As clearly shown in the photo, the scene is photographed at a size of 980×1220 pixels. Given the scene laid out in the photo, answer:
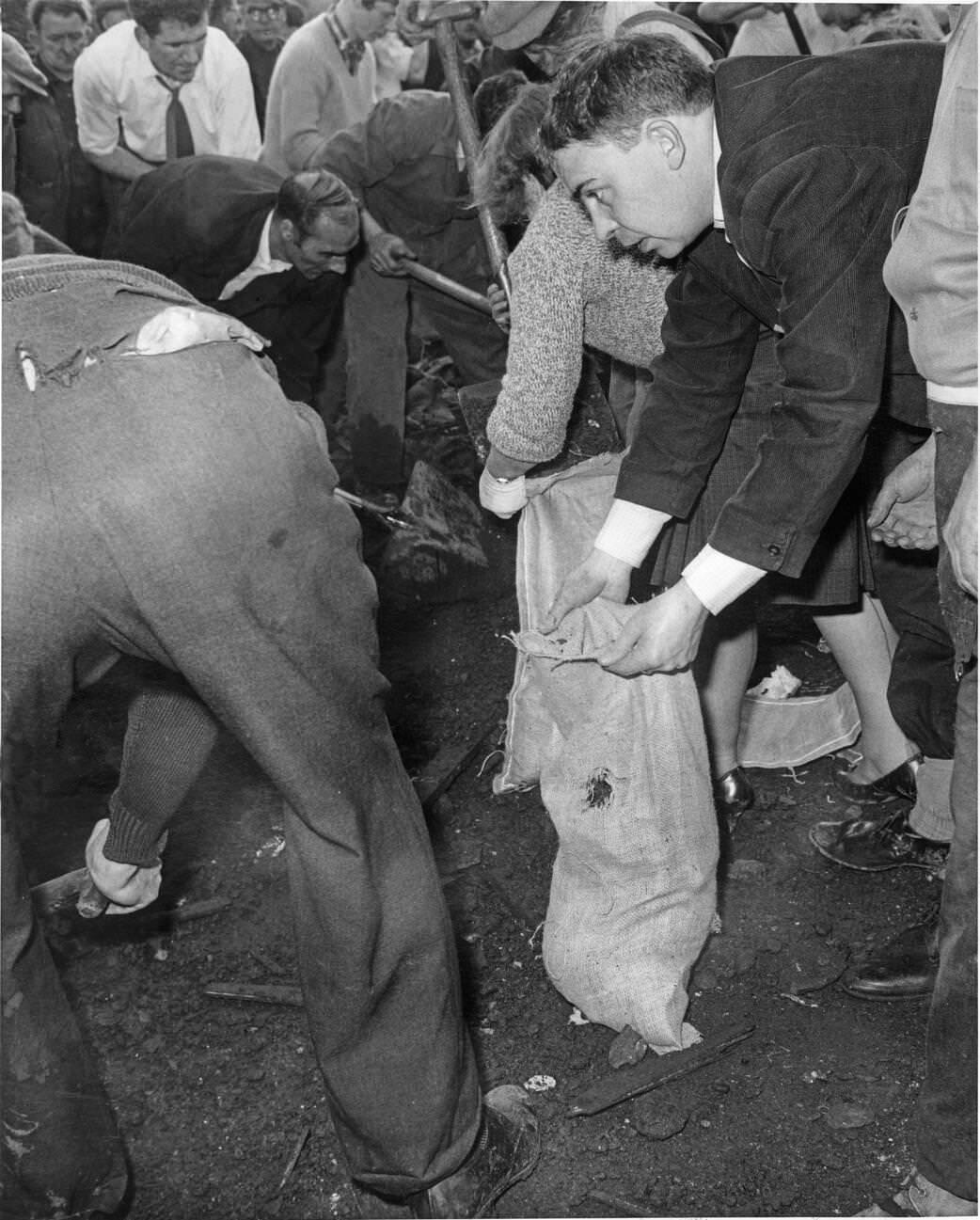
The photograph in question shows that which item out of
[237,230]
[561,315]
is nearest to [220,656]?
[561,315]

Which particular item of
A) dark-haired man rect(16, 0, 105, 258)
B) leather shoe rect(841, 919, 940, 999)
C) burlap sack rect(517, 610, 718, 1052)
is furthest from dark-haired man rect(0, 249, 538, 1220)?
dark-haired man rect(16, 0, 105, 258)

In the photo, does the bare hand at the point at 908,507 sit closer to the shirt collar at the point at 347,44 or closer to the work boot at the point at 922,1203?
the work boot at the point at 922,1203

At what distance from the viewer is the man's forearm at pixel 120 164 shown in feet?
18.1

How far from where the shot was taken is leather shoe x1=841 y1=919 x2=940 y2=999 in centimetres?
290

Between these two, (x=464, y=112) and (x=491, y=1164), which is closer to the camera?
(x=491, y=1164)

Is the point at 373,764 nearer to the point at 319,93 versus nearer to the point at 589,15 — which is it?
the point at 589,15

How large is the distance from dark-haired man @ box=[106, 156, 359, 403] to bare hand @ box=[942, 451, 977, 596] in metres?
4.07

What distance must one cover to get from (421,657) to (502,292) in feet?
4.57

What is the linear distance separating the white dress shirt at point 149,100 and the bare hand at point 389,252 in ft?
2.21

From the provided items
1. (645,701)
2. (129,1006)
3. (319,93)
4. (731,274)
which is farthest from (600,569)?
(319,93)

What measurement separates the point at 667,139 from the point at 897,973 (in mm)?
1910

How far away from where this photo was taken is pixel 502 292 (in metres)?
4.04

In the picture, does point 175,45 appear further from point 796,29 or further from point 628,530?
point 628,530

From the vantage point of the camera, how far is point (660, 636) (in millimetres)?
2445
